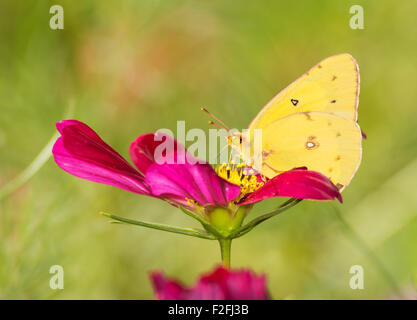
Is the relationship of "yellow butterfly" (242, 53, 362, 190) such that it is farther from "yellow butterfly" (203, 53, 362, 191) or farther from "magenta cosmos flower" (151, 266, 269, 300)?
"magenta cosmos flower" (151, 266, 269, 300)

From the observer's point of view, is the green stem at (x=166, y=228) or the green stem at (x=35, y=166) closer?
the green stem at (x=166, y=228)

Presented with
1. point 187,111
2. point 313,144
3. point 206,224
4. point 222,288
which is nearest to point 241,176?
point 313,144

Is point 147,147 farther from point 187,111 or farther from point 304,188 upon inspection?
point 187,111

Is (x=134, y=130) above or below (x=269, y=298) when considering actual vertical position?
above

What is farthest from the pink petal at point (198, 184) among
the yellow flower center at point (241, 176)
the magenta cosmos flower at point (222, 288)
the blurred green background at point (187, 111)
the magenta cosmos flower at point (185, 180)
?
the blurred green background at point (187, 111)

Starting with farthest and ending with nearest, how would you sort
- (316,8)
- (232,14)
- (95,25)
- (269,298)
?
(232,14), (316,8), (95,25), (269,298)

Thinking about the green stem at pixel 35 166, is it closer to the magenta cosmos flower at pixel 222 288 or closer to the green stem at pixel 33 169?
the green stem at pixel 33 169

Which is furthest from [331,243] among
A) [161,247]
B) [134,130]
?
[134,130]
